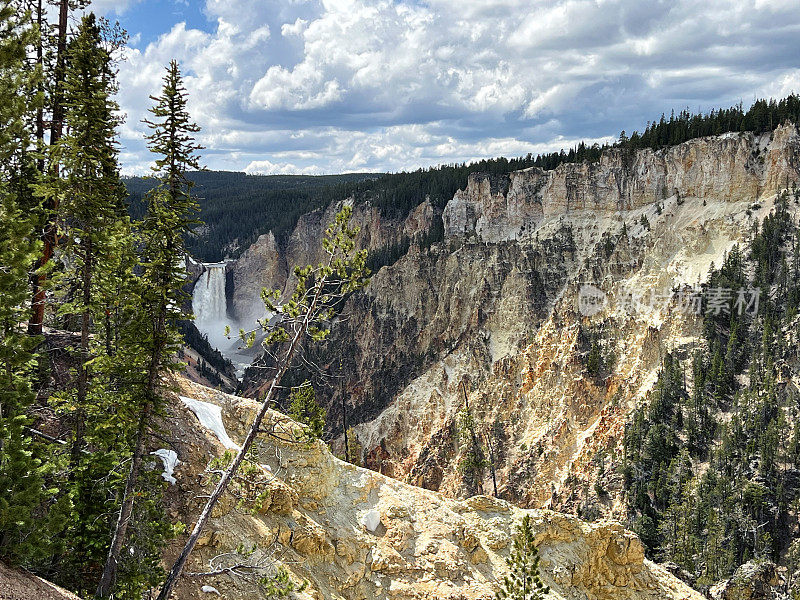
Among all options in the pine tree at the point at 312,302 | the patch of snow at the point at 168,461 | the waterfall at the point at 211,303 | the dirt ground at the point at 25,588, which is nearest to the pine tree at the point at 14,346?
the dirt ground at the point at 25,588

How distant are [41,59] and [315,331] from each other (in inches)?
383

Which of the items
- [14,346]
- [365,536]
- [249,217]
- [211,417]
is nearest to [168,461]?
[211,417]

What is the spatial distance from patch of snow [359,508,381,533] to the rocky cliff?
28065 mm

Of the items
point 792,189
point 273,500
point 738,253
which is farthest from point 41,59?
point 792,189

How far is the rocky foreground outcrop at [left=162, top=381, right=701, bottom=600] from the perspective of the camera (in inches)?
542

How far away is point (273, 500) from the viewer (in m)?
15.5

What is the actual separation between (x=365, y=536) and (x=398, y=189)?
3143 inches

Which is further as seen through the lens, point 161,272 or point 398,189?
point 398,189

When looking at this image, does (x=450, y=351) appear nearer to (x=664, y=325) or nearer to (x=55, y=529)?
(x=664, y=325)

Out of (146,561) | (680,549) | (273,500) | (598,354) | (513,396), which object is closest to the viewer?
(146,561)

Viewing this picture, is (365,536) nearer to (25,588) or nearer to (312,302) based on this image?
(25,588)

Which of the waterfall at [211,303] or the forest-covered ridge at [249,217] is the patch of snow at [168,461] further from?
the forest-covered ridge at [249,217]

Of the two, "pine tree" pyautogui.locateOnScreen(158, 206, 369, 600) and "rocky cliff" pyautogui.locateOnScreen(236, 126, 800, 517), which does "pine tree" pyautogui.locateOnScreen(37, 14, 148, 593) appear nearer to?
"pine tree" pyautogui.locateOnScreen(158, 206, 369, 600)

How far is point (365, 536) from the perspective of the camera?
17.0 m
